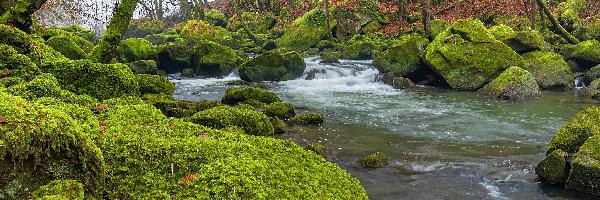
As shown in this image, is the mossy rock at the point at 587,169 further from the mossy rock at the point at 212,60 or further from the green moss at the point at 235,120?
the mossy rock at the point at 212,60

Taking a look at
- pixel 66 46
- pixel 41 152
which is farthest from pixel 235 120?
pixel 66 46

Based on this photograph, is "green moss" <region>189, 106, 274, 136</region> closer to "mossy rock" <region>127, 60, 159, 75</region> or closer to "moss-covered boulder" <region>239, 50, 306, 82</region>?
"moss-covered boulder" <region>239, 50, 306, 82</region>

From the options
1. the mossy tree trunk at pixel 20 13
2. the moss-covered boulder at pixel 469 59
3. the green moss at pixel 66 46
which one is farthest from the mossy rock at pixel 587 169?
the green moss at pixel 66 46

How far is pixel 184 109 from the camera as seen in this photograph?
37.1 ft

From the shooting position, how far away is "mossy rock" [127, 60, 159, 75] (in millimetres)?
20706

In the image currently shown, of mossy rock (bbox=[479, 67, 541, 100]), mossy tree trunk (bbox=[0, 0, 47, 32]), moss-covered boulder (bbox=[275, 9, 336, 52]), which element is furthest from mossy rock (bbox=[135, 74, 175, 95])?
moss-covered boulder (bbox=[275, 9, 336, 52])

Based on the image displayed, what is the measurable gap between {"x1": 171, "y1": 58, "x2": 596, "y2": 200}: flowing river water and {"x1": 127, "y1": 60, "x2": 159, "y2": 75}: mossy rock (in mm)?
2265

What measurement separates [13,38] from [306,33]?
24.8 meters

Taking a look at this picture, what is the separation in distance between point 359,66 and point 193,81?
764 centimetres

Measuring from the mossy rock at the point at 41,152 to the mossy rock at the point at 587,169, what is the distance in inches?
243

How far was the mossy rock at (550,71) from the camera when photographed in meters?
17.8

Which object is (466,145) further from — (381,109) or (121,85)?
(121,85)

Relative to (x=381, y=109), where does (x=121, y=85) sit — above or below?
above

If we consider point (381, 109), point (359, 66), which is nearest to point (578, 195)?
point (381, 109)
